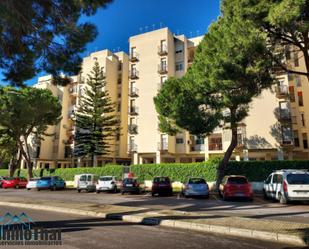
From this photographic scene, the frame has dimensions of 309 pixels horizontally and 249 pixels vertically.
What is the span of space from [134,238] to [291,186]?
10.7 metres

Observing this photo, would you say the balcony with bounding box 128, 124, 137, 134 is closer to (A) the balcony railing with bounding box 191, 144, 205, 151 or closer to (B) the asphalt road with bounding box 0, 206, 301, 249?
(A) the balcony railing with bounding box 191, 144, 205, 151

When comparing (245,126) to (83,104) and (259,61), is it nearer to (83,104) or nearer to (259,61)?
(259,61)

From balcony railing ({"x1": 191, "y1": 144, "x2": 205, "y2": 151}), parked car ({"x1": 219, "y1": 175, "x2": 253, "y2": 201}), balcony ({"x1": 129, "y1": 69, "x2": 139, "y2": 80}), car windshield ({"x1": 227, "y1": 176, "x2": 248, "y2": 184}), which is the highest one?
balcony ({"x1": 129, "y1": 69, "x2": 139, "y2": 80})

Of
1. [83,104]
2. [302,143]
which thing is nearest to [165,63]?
[83,104]

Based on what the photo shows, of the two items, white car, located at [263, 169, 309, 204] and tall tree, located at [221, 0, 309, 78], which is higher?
tall tree, located at [221, 0, 309, 78]

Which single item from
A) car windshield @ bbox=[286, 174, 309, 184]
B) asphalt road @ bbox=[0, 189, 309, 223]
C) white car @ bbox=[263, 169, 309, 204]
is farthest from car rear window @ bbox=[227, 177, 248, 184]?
car windshield @ bbox=[286, 174, 309, 184]

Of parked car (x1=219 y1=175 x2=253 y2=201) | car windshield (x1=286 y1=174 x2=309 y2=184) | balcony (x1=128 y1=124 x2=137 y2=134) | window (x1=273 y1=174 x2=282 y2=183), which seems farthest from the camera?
balcony (x1=128 y1=124 x2=137 y2=134)

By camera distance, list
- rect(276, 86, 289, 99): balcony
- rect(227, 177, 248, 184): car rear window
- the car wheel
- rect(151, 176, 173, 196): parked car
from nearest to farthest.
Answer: the car wheel → rect(227, 177, 248, 184): car rear window → rect(151, 176, 173, 196): parked car → rect(276, 86, 289, 99): balcony

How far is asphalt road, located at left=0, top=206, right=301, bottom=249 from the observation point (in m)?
6.23

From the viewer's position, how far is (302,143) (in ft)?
110

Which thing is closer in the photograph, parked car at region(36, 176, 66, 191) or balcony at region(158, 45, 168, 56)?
parked car at region(36, 176, 66, 191)

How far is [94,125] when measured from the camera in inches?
1551

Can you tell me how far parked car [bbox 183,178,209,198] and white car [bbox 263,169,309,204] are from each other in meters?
4.35

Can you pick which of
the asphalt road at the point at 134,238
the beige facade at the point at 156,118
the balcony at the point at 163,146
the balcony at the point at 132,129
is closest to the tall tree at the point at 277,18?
the asphalt road at the point at 134,238
